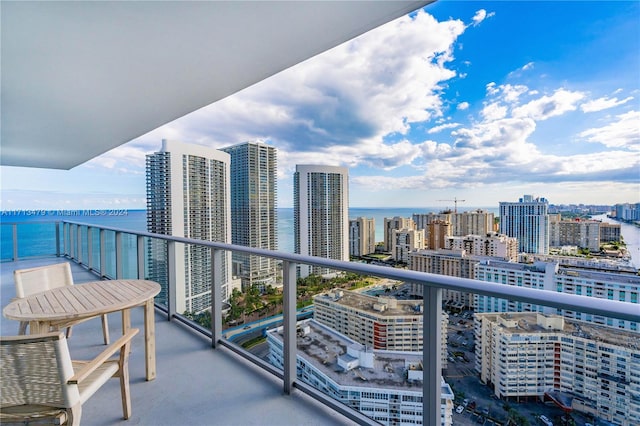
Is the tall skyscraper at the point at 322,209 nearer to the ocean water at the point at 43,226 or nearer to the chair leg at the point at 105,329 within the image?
the ocean water at the point at 43,226

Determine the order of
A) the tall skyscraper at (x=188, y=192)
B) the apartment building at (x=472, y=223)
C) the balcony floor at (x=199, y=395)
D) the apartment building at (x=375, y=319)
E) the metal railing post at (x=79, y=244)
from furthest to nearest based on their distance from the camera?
the apartment building at (x=472, y=223) → the tall skyscraper at (x=188, y=192) → the metal railing post at (x=79, y=244) → the balcony floor at (x=199, y=395) → the apartment building at (x=375, y=319)

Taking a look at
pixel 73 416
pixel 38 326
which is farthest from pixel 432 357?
pixel 38 326

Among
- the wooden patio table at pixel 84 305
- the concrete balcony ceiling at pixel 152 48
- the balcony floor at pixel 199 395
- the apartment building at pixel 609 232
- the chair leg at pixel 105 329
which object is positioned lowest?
the balcony floor at pixel 199 395

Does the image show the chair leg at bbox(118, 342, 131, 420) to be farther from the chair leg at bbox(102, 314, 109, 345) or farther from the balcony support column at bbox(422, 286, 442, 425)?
the balcony support column at bbox(422, 286, 442, 425)

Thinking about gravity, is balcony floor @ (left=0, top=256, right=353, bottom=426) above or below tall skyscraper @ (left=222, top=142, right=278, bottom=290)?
below

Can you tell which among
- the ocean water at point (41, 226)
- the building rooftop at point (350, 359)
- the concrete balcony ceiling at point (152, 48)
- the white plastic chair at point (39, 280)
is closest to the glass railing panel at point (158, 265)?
the white plastic chair at point (39, 280)

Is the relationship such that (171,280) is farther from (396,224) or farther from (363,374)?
(396,224)

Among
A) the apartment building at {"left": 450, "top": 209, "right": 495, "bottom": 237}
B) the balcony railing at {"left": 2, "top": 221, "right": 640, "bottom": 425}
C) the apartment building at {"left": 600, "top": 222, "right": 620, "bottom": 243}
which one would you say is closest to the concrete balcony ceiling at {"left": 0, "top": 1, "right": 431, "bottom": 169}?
the balcony railing at {"left": 2, "top": 221, "right": 640, "bottom": 425}
